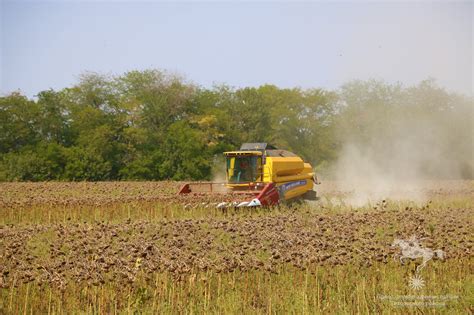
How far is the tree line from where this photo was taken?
46.2 meters

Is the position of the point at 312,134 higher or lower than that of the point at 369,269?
higher

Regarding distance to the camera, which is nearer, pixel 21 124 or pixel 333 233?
pixel 333 233

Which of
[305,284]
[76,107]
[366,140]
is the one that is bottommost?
[305,284]

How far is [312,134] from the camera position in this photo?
191 feet

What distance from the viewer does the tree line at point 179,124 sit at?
46.2 meters

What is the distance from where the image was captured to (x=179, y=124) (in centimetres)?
5141

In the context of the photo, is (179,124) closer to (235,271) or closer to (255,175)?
(255,175)

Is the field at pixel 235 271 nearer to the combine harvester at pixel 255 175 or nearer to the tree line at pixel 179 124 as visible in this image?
the combine harvester at pixel 255 175

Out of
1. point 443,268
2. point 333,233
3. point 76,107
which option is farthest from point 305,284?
point 76,107

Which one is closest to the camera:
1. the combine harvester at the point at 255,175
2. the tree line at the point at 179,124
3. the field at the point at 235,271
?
the field at the point at 235,271

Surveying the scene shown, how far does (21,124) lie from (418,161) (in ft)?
112

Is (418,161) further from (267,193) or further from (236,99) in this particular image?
(267,193)

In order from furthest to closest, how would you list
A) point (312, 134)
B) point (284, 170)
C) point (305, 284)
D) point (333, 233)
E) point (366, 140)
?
point (312, 134)
point (366, 140)
point (284, 170)
point (333, 233)
point (305, 284)

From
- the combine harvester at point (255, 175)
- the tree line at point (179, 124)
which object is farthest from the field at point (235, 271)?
the tree line at point (179, 124)
